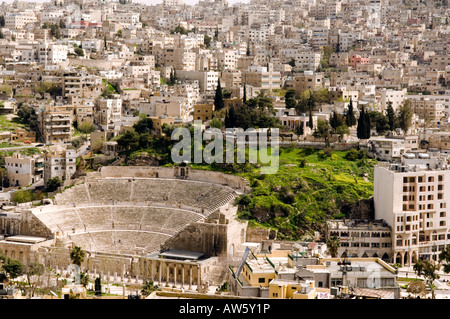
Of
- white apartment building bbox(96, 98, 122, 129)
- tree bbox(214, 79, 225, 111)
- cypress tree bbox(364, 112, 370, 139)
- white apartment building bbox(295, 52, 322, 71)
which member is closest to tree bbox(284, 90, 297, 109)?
tree bbox(214, 79, 225, 111)

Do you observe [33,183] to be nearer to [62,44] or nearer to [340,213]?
[340,213]

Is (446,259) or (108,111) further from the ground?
(108,111)

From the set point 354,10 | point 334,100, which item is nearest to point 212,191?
point 334,100

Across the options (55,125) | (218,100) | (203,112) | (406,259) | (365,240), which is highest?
(218,100)

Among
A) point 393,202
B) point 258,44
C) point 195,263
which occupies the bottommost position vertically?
point 195,263

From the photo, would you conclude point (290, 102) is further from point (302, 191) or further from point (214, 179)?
point (302, 191)

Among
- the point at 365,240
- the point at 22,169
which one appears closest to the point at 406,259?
the point at 365,240
